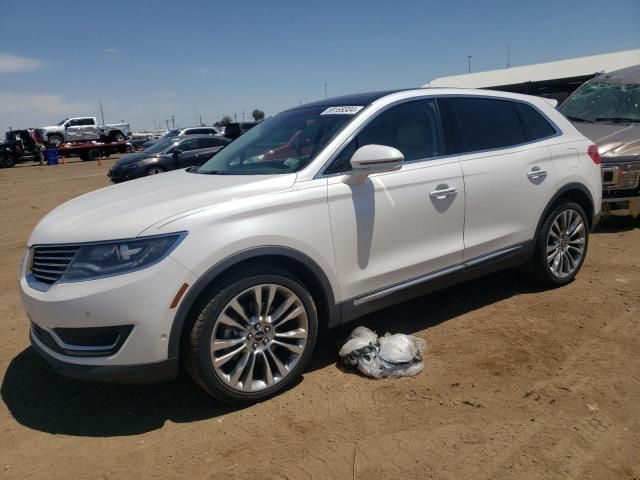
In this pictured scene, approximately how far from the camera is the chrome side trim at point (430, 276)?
3.36m

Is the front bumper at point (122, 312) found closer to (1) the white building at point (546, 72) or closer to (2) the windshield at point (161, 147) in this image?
(2) the windshield at point (161, 147)

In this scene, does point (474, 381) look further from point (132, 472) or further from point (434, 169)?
point (132, 472)

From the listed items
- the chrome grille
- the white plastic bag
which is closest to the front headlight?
the chrome grille

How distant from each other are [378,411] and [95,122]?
38.1 metres

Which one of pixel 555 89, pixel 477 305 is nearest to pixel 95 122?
pixel 555 89

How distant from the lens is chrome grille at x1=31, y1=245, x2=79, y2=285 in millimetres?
2764

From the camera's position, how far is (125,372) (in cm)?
265

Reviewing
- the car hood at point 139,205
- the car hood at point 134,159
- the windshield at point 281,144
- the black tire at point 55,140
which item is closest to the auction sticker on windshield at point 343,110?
the windshield at point 281,144

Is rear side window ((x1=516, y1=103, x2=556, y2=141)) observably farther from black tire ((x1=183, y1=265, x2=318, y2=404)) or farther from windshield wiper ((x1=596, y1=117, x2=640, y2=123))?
windshield wiper ((x1=596, y1=117, x2=640, y2=123))

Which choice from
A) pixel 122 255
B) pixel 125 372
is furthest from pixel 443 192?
pixel 125 372

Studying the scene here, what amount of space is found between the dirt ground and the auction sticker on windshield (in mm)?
1646

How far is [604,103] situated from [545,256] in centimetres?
473

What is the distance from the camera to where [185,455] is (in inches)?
104

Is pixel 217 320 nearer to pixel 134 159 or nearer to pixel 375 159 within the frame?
pixel 375 159
